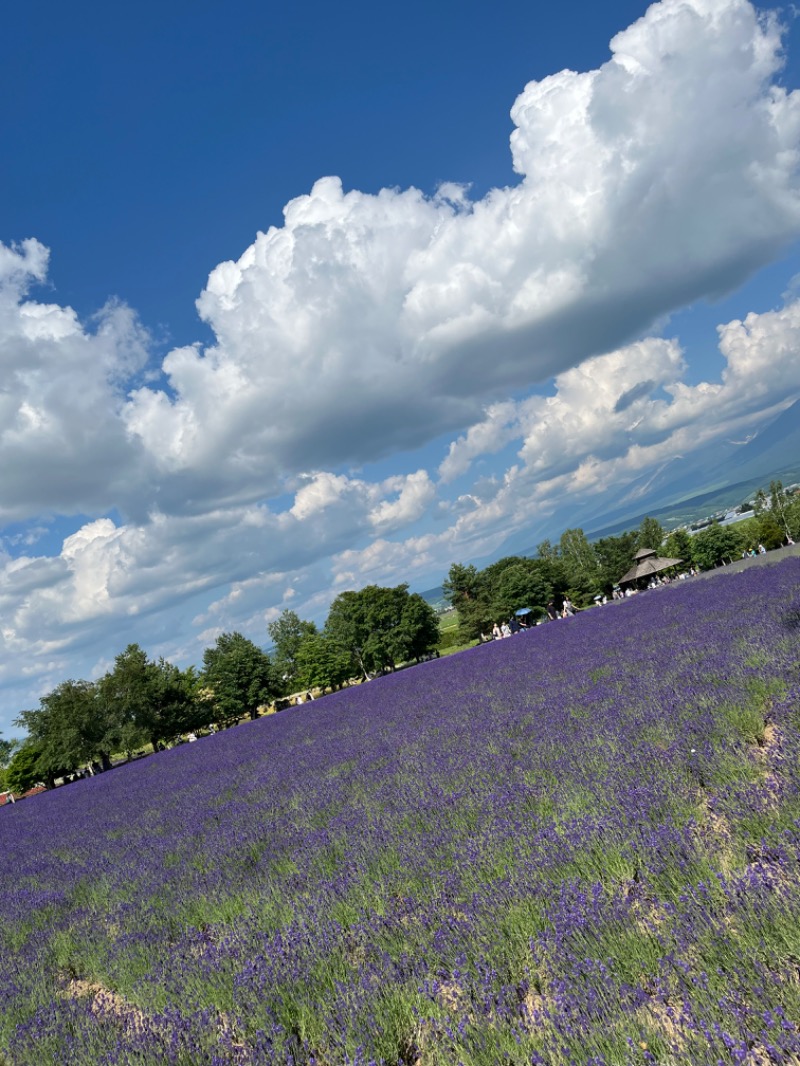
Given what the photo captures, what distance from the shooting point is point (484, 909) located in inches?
116

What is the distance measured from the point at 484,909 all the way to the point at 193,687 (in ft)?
176

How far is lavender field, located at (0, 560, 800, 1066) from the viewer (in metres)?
2.09

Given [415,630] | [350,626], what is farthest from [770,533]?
[350,626]

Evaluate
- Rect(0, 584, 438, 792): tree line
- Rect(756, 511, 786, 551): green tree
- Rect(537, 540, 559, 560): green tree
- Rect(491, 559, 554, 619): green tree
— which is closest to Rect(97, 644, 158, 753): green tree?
Rect(0, 584, 438, 792): tree line

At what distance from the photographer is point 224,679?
41.8 m

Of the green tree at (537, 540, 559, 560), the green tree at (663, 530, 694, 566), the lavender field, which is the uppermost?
the green tree at (537, 540, 559, 560)

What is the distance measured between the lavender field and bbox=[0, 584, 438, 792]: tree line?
28304 millimetres

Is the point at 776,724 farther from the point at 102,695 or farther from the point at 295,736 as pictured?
the point at 102,695

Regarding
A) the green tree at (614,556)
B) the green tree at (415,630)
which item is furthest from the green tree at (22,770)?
the green tree at (614,556)

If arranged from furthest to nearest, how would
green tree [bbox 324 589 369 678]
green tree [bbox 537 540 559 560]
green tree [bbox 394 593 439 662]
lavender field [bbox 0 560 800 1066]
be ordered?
1. green tree [bbox 537 540 559 560]
2. green tree [bbox 324 589 369 678]
3. green tree [bbox 394 593 439 662]
4. lavender field [bbox 0 560 800 1066]

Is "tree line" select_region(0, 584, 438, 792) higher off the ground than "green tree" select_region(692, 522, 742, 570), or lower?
higher

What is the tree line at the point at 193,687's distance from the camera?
32.2m

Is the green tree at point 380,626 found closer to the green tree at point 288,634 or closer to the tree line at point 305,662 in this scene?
the tree line at point 305,662

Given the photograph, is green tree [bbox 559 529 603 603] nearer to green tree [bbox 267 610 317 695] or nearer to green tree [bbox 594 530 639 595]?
green tree [bbox 594 530 639 595]
